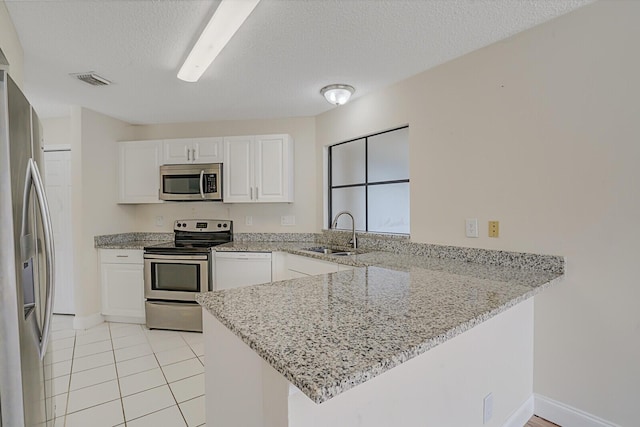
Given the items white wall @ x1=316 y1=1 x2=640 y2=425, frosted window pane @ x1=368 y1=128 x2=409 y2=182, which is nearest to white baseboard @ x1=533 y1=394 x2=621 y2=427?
white wall @ x1=316 y1=1 x2=640 y2=425

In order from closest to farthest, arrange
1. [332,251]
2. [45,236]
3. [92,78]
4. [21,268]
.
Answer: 1. [21,268]
2. [45,236]
3. [92,78]
4. [332,251]

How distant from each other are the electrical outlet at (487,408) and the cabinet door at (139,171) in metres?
3.50

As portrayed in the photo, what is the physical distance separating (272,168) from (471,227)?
212cm

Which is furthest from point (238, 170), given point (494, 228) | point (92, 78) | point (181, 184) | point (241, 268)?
point (494, 228)

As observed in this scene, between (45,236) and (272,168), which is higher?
(272,168)

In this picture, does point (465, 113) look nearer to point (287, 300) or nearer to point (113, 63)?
point (287, 300)

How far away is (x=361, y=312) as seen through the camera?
1.04 metres

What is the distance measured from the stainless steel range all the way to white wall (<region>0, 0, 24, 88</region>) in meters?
1.77

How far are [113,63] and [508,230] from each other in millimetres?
2967

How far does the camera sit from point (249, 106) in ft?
10.6

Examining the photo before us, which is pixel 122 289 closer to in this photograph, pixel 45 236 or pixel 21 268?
pixel 45 236

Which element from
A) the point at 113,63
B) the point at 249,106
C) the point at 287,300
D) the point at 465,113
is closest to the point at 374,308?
the point at 287,300

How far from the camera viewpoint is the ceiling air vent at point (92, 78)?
244 centimetres

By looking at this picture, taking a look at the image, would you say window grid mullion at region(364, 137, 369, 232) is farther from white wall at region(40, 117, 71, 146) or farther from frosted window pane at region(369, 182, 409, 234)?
white wall at region(40, 117, 71, 146)
